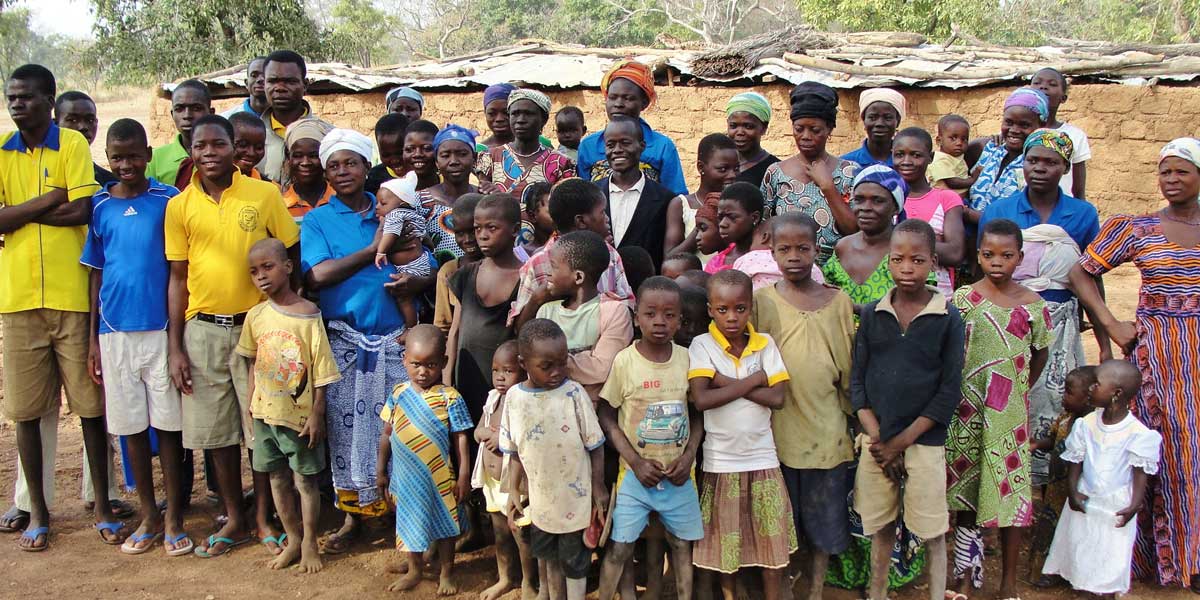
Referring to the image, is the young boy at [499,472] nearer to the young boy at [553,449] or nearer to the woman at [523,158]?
the young boy at [553,449]

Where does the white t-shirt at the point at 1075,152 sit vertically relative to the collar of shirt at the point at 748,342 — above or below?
above

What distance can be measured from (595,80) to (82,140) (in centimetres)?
526

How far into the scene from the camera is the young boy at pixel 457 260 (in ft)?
12.8

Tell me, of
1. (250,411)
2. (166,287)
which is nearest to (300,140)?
(166,287)

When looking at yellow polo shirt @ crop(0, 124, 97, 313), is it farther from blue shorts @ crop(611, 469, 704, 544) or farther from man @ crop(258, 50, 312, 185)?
blue shorts @ crop(611, 469, 704, 544)

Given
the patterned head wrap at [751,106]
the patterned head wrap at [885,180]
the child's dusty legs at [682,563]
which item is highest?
the patterned head wrap at [751,106]

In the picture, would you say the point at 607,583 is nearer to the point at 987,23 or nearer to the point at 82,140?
the point at 82,140

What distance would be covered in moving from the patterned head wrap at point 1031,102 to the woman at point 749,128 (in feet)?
4.23

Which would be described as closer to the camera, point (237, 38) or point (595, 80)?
point (595, 80)

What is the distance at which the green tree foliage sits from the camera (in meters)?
15.7

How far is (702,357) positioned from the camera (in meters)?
3.35

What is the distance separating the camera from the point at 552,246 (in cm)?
350

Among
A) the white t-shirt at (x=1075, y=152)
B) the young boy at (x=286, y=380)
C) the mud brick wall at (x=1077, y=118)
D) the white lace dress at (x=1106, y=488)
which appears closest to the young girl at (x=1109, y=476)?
the white lace dress at (x=1106, y=488)

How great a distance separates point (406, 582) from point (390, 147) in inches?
81.6
